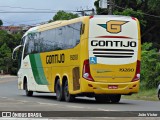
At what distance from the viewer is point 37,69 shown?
29.4 metres

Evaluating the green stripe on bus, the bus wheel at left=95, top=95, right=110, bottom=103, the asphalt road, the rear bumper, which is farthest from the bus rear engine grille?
the green stripe on bus

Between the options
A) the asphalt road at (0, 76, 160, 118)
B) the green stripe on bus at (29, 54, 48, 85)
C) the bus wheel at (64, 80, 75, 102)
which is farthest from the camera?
the green stripe on bus at (29, 54, 48, 85)

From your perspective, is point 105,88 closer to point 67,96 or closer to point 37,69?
point 67,96

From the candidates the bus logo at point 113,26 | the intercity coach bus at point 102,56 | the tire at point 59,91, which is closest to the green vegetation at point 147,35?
the tire at point 59,91

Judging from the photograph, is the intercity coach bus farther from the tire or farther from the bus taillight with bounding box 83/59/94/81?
the tire

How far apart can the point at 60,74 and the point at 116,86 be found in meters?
3.68

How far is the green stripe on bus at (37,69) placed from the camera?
2861 centimetres

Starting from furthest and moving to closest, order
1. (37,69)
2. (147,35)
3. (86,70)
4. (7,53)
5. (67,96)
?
(7,53) < (147,35) < (37,69) < (67,96) < (86,70)

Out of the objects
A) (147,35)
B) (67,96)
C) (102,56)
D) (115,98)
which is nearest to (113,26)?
(102,56)

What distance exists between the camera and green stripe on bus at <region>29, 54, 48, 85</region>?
28609mm

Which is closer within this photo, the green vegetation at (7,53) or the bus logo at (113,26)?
the bus logo at (113,26)

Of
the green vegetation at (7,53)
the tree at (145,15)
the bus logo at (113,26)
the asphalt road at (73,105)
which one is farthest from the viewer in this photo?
the green vegetation at (7,53)

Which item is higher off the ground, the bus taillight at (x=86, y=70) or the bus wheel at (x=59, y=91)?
the bus taillight at (x=86, y=70)

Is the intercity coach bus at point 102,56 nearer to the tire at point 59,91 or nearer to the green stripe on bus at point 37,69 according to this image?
the tire at point 59,91
